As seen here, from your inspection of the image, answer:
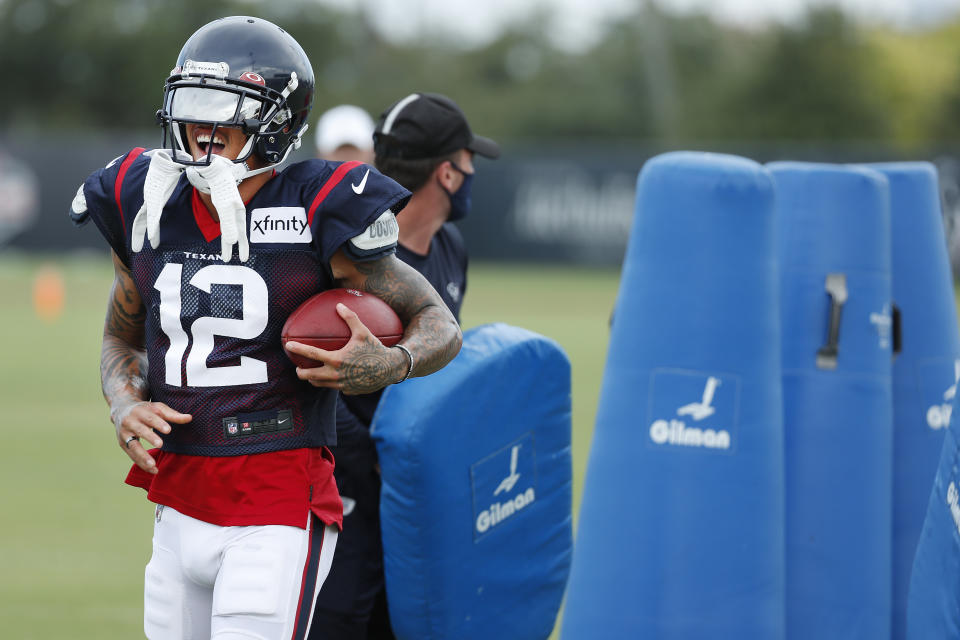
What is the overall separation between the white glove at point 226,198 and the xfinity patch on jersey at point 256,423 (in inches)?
15.5

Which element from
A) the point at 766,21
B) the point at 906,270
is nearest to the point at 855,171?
the point at 906,270

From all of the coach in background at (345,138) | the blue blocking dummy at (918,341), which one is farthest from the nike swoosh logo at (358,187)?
the coach in background at (345,138)

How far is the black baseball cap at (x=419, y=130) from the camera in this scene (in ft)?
13.6

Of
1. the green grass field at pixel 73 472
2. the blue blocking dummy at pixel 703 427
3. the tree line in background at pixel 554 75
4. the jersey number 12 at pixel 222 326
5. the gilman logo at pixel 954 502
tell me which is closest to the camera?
the gilman logo at pixel 954 502

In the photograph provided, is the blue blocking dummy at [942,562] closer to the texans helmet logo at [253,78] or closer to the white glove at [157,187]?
the texans helmet logo at [253,78]

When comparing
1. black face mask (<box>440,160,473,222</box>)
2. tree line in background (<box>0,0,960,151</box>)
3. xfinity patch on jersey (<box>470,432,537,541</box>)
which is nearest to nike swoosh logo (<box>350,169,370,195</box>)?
xfinity patch on jersey (<box>470,432,537,541</box>)

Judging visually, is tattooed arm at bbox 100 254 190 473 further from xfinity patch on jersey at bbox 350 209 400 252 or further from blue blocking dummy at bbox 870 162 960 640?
blue blocking dummy at bbox 870 162 960 640

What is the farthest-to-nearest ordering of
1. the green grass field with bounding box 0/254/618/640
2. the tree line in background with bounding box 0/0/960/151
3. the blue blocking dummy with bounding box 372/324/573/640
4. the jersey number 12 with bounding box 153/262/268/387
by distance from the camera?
the tree line in background with bounding box 0/0/960/151, the green grass field with bounding box 0/254/618/640, the blue blocking dummy with bounding box 372/324/573/640, the jersey number 12 with bounding box 153/262/268/387

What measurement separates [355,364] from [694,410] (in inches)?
59.7

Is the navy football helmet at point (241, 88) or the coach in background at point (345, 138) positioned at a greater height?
the navy football helmet at point (241, 88)

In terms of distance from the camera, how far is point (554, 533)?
4.20m

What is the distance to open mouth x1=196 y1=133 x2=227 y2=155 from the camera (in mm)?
2871

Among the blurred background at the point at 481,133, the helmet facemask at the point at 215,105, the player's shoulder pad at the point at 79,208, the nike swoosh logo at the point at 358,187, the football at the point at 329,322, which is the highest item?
the helmet facemask at the point at 215,105

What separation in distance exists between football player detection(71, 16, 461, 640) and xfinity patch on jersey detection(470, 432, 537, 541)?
0.88 meters
